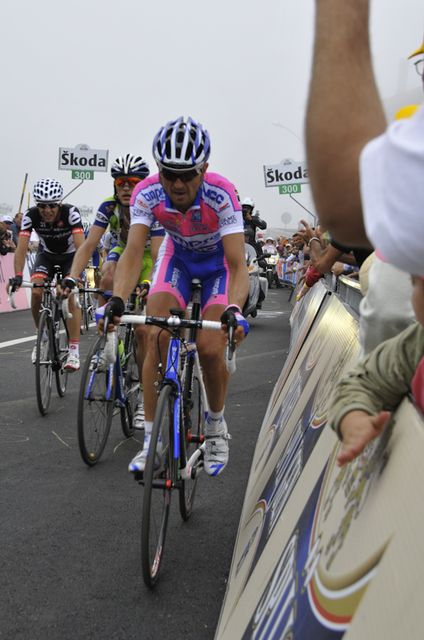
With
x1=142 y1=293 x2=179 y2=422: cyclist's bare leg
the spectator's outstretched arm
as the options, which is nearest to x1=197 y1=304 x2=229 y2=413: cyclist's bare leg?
x1=142 y1=293 x2=179 y2=422: cyclist's bare leg

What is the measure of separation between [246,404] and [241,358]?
9.50 feet

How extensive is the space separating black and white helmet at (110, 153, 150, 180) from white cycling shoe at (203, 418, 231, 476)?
2709mm

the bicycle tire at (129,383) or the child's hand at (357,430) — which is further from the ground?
the child's hand at (357,430)

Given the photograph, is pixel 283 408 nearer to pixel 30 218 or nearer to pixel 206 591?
pixel 206 591

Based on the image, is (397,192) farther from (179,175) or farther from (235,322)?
(179,175)

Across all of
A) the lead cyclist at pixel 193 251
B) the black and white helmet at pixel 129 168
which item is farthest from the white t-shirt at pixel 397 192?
the black and white helmet at pixel 129 168

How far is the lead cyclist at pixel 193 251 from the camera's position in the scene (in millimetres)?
3605

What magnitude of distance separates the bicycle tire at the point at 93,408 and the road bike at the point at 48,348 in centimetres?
116

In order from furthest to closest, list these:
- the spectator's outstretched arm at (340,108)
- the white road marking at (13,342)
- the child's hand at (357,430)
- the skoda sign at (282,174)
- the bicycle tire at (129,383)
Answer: the skoda sign at (282,174), the white road marking at (13,342), the bicycle tire at (129,383), the child's hand at (357,430), the spectator's outstretched arm at (340,108)

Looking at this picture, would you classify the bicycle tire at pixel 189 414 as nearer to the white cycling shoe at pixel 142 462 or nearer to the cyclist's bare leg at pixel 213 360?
the cyclist's bare leg at pixel 213 360

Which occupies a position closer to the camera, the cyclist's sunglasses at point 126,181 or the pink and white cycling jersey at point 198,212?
the pink and white cycling jersey at point 198,212

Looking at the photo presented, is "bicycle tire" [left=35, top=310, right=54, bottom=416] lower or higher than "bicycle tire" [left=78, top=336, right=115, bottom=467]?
lower

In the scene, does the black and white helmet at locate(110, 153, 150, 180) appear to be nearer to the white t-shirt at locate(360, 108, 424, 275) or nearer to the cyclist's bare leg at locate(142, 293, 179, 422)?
the cyclist's bare leg at locate(142, 293, 179, 422)

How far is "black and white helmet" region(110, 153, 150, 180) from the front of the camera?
5734 millimetres
